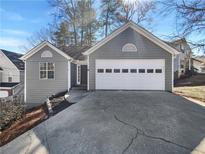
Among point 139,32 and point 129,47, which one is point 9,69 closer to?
point 129,47

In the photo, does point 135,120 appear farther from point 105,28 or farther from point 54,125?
point 105,28

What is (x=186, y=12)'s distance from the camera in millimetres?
16297

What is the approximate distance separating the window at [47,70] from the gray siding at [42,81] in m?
0.34

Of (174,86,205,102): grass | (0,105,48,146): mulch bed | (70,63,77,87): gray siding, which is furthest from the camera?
(70,63,77,87): gray siding

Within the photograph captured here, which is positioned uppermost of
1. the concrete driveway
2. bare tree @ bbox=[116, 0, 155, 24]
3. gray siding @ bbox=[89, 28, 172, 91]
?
bare tree @ bbox=[116, 0, 155, 24]

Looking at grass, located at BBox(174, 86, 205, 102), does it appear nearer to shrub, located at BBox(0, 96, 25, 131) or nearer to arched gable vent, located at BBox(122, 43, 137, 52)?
arched gable vent, located at BBox(122, 43, 137, 52)

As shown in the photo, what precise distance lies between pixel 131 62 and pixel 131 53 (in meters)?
0.69

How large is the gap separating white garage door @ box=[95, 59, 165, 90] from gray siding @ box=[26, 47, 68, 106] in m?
3.54

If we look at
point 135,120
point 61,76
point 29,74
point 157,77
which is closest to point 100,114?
point 135,120

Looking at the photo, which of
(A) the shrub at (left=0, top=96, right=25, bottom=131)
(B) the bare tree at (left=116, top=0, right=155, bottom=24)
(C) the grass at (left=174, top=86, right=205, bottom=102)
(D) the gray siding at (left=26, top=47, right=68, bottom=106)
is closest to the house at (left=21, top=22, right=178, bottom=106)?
(C) the grass at (left=174, top=86, right=205, bottom=102)

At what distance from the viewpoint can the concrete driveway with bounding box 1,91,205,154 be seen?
19.3 feet

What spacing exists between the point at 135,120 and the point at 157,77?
8.23 meters

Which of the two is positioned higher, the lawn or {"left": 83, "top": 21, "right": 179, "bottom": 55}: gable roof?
{"left": 83, "top": 21, "right": 179, "bottom": 55}: gable roof

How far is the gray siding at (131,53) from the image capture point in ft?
50.8
